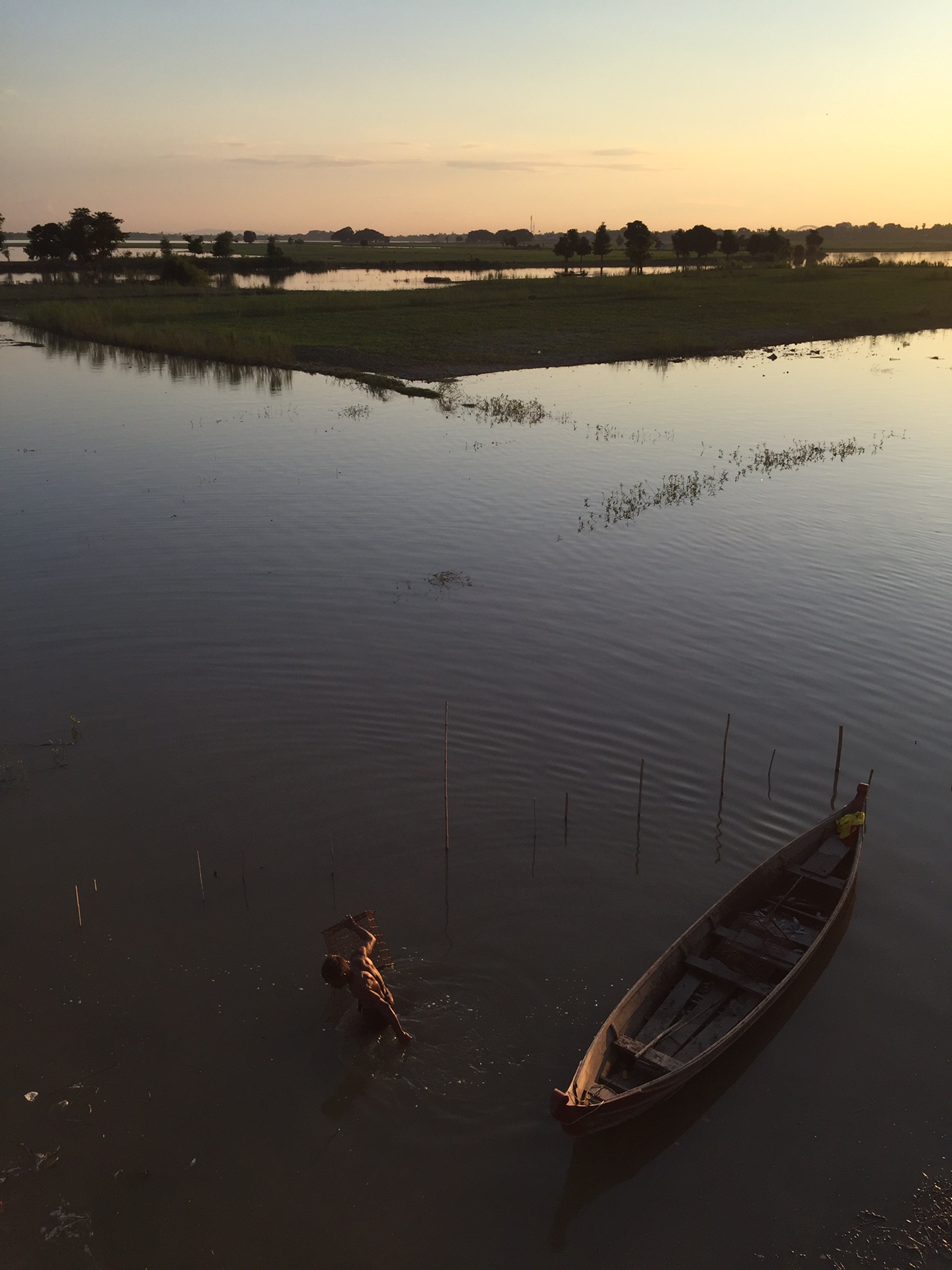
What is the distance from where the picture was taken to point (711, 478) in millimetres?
26203

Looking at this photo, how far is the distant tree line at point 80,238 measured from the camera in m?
88.1

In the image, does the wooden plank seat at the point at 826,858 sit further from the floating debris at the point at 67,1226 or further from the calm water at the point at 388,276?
the calm water at the point at 388,276

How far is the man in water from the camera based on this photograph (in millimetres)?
7977

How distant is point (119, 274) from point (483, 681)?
91.4 metres

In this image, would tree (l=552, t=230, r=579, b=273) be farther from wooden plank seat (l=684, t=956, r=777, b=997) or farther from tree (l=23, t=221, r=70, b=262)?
wooden plank seat (l=684, t=956, r=777, b=997)

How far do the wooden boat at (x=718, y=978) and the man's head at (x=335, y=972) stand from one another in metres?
1.98

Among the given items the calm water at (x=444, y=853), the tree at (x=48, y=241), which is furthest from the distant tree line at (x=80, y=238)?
the calm water at (x=444, y=853)

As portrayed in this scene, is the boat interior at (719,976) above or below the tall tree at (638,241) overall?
below

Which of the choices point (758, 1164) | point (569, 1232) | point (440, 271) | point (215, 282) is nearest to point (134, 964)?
point (569, 1232)

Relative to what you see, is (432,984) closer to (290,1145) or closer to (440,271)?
(290,1145)

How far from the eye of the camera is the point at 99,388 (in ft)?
129

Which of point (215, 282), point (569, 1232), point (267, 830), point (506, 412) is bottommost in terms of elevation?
point (569, 1232)

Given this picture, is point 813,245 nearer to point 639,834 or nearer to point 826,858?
point 639,834

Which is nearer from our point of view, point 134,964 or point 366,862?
point 134,964
